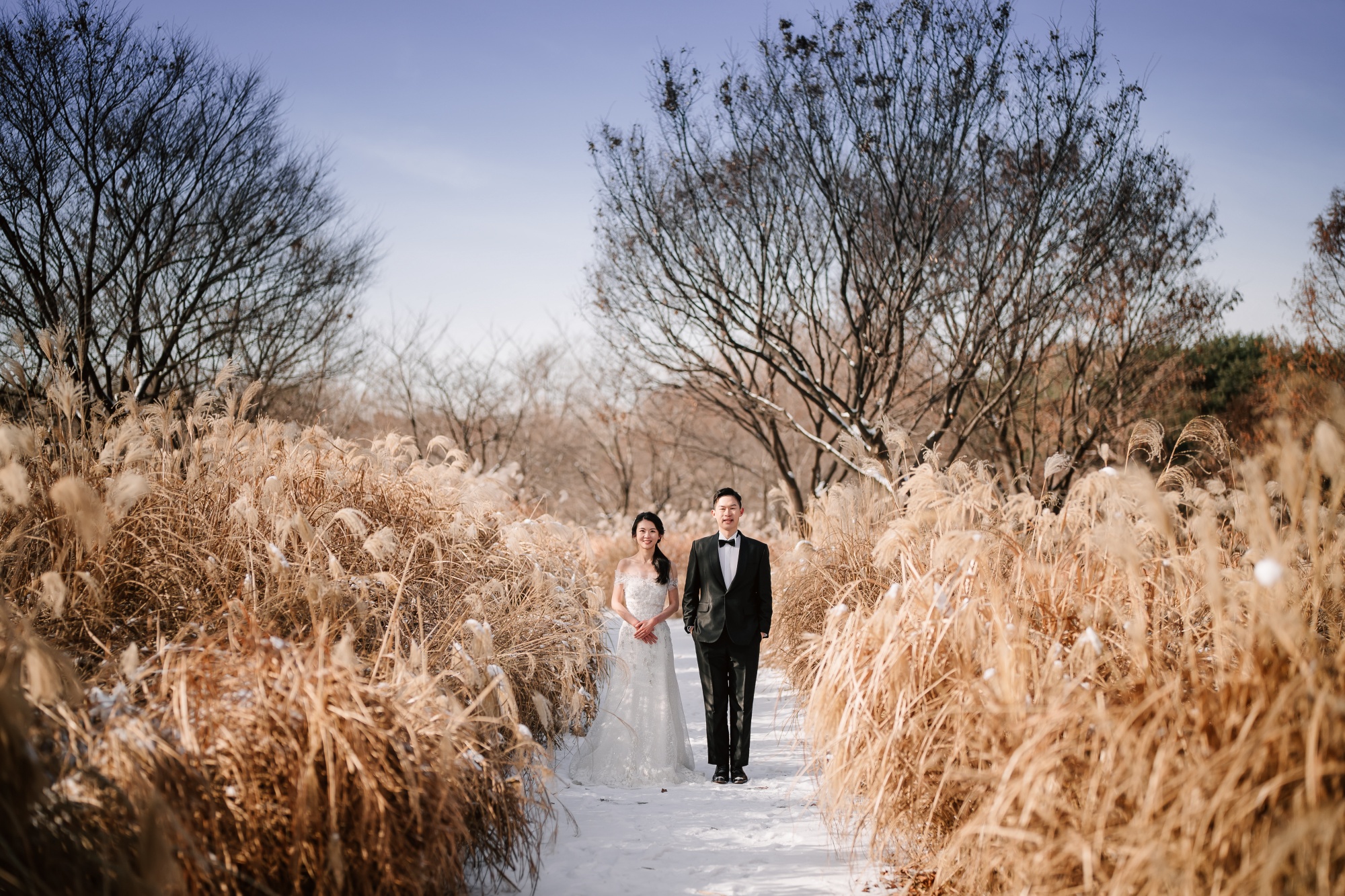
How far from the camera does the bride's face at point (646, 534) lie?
5262mm

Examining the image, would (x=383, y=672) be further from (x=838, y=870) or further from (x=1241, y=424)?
(x=1241, y=424)

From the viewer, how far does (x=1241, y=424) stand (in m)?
17.3

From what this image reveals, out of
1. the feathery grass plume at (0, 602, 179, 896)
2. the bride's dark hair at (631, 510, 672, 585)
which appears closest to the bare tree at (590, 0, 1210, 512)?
the bride's dark hair at (631, 510, 672, 585)

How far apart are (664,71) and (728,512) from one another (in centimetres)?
763

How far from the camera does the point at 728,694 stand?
4.96 meters

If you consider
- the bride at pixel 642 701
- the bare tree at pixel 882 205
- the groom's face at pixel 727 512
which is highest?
the bare tree at pixel 882 205

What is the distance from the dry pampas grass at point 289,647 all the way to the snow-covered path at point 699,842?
0.28 metres

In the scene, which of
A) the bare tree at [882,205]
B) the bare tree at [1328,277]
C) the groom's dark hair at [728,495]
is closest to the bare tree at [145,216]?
the bare tree at [882,205]

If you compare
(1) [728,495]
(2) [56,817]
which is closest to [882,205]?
(1) [728,495]

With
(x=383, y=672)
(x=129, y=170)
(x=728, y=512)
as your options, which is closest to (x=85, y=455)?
(x=383, y=672)

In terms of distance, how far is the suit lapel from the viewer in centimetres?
491

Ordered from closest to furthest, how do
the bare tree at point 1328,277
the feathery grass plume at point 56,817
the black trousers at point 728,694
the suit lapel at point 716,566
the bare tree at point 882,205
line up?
the feathery grass plume at point 56,817, the black trousers at point 728,694, the suit lapel at point 716,566, the bare tree at point 882,205, the bare tree at point 1328,277

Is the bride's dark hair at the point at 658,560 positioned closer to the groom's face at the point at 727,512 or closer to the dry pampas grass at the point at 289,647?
the groom's face at the point at 727,512

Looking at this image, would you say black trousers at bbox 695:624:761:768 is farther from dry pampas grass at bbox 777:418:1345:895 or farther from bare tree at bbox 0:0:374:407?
bare tree at bbox 0:0:374:407
